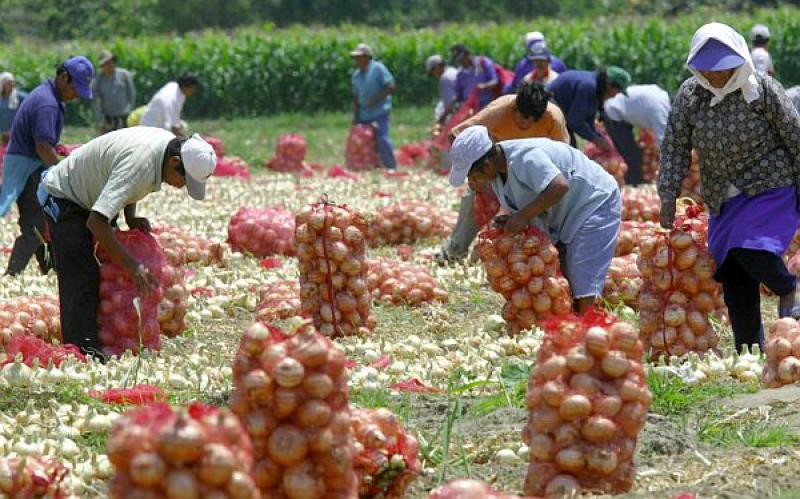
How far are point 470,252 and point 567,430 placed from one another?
6.73 metres

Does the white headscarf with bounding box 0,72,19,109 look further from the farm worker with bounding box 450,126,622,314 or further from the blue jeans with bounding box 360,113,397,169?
the farm worker with bounding box 450,126,622,314

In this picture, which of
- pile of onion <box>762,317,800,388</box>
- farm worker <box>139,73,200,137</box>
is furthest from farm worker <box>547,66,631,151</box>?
pile of onion <box>762,317,800,388</box>

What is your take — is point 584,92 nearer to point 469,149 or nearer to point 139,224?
Result: point 469,149

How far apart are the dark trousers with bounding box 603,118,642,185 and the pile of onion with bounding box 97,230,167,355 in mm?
8258

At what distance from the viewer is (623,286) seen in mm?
9008

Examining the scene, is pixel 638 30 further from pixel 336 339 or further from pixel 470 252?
pixel 336 339

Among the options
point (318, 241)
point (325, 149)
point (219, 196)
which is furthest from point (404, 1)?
point (318, 241)

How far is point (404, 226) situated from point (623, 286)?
341 cm

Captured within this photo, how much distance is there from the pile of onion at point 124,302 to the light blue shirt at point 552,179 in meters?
1.84

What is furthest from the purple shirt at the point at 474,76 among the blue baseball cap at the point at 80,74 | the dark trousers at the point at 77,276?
the dark trousers at the point at 77,276

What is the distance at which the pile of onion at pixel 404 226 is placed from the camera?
39.6ft

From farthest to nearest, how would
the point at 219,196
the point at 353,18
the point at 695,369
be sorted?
the point at 353,18
the point at 219,196
the point at 695,369

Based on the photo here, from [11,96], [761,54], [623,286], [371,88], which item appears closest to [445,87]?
[371,88]

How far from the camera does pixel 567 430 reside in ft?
15.2
